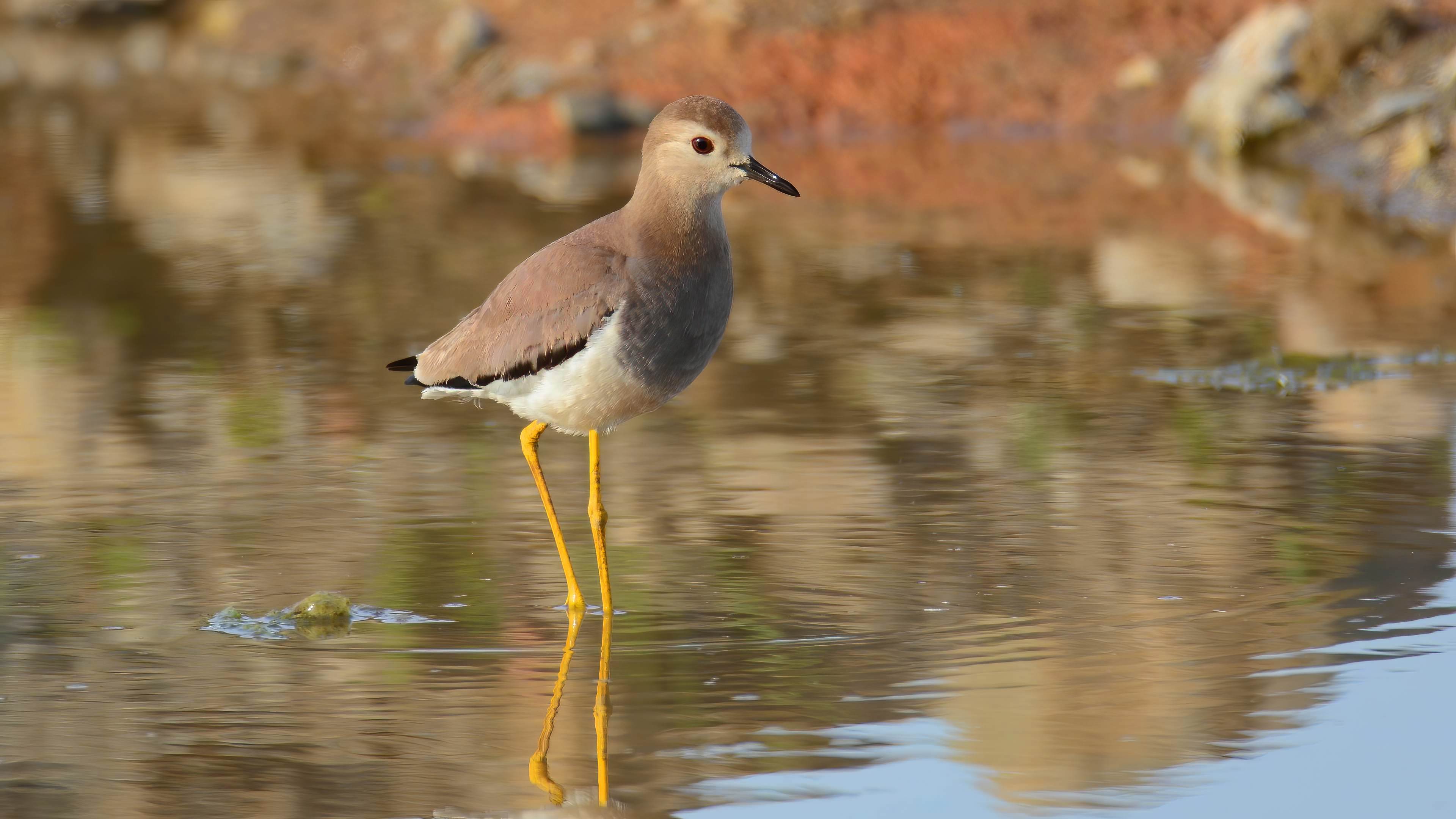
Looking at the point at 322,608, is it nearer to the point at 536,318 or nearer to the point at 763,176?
the point at 536,318

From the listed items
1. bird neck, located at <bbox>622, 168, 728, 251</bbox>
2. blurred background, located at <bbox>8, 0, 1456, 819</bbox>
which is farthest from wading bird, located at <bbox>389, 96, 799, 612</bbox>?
blurred background, located at <bbox>8, 0, 1456, 819</bbox>

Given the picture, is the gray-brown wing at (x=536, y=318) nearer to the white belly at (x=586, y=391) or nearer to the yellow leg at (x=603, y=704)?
the white belly at (x=586, y=391)

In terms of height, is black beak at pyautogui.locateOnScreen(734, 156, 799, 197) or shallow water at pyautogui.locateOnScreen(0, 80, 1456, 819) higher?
black beak at pyautogui.locateOnScreen(734, 156, 799, 197)

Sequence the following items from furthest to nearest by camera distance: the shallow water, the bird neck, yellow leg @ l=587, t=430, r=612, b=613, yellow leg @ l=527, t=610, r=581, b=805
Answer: yellow leg @ l=587, t=430, r=612, b=613 → the bird neck → the shallow water → yellow leg @ l=527, t=610, r=581, b=805

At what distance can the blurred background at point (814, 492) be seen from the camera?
536 cm

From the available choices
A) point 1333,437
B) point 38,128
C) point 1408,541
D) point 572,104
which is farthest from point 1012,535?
point 38,128

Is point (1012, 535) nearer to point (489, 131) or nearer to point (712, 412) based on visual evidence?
point (712, 412)

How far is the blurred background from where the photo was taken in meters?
5.36

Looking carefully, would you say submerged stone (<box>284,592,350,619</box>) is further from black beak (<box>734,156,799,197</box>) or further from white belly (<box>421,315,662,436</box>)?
black beak (<box>734,156,799,197</box>)

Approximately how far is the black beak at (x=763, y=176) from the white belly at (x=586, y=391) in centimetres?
67

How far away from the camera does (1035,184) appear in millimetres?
17688

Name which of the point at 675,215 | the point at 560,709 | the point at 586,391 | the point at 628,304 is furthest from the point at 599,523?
the point at 560,709

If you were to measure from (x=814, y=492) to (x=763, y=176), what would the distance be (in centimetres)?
181

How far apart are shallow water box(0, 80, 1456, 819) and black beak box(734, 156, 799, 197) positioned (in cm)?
129
